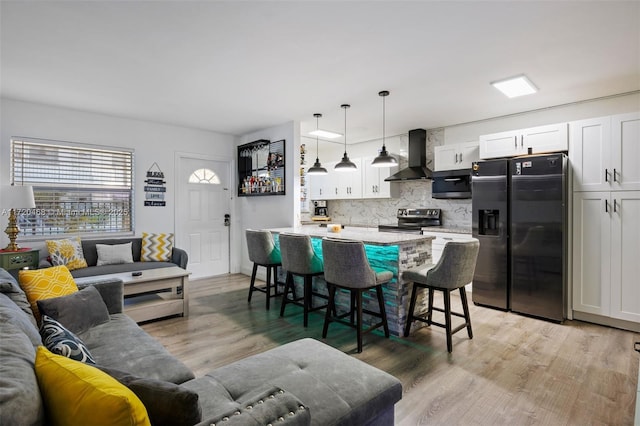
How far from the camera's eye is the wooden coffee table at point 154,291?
11.1 feet

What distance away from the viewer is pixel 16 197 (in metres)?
3.65

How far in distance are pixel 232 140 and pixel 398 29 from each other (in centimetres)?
422

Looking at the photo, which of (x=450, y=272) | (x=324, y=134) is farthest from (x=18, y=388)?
(x=324, y=134)

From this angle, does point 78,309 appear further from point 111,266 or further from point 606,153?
point 606,153

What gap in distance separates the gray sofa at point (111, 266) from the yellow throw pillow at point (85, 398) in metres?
3.49

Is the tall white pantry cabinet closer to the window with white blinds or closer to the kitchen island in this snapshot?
the kitchen island

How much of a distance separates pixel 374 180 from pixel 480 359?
3.87 metres

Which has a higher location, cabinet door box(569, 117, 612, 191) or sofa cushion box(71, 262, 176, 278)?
cabinet door box(569, 117, 612, 191)

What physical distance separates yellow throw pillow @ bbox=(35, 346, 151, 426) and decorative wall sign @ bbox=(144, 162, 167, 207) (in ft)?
14.8

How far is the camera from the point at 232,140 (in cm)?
604

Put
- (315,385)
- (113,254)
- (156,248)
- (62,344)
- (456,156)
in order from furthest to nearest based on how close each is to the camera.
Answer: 1. (456,156)
2. (156,248)
3. (113,254)
4. (315,385)
5. (62,344)

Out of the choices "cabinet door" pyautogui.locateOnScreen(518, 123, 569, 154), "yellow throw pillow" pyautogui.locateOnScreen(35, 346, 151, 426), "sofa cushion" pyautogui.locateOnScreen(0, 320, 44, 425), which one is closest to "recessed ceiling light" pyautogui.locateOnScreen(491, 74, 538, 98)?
"cabinet door" pyautogui.locateOnScreen(518, 123, 569, 154)

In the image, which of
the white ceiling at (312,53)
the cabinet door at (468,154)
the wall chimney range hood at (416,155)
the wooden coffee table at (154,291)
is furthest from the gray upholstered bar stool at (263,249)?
the cabinet door at (468,154)

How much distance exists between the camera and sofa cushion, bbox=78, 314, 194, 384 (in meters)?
1.70
